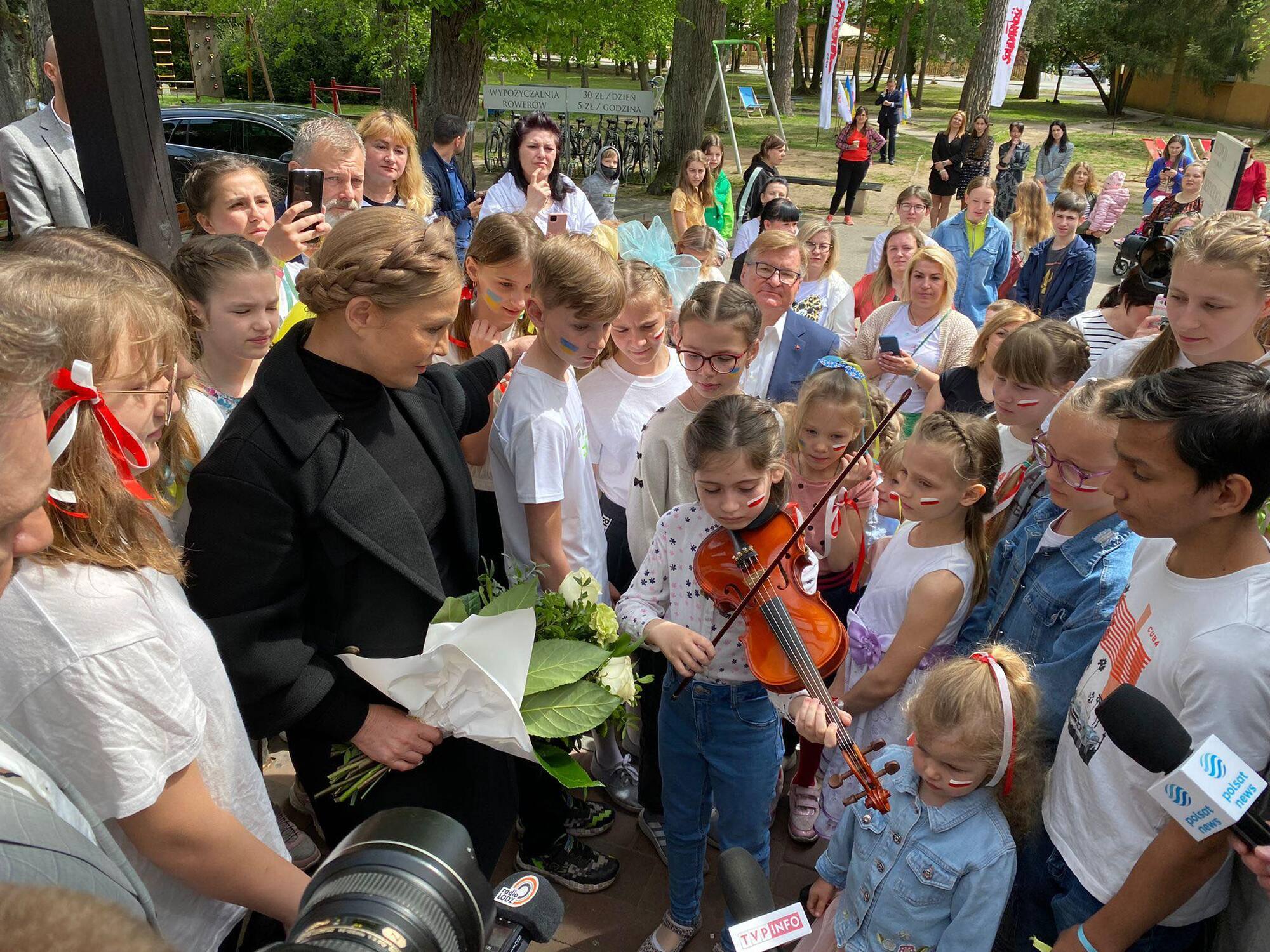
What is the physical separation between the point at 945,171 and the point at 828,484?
41.7 ft

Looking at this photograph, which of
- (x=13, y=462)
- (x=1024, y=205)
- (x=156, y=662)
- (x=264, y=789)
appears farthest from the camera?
(x=1024, y=205)

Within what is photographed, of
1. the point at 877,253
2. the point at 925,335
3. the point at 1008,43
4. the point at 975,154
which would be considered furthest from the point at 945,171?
the point at 925,335

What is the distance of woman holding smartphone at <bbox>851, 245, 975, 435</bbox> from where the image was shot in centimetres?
468

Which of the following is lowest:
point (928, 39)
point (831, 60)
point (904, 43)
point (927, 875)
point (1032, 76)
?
point (927, 875)

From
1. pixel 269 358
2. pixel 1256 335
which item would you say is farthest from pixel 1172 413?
pixel 269 358

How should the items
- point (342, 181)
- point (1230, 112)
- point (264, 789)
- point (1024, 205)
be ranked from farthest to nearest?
Result: point (1230, 112), point (1024, 205), point (342, 181), point (264, 789)

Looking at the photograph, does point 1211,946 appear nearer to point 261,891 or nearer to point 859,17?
point 261,891

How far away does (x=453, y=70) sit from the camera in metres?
13.6

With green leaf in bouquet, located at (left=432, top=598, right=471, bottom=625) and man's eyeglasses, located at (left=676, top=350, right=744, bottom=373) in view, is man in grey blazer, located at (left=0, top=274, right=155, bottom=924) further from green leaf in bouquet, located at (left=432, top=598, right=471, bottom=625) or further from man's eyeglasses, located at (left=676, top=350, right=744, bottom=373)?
man's eyeglasses, located at (left=676, top=350, right=744, bottom=373)

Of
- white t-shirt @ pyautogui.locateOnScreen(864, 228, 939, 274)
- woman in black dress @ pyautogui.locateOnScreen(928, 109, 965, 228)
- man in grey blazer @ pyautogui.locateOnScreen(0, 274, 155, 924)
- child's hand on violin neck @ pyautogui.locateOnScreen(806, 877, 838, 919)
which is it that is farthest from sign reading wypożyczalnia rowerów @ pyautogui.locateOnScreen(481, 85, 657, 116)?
man in grey blazer @ pyautogui.locateOnScreen(0, 274, 155, 924)

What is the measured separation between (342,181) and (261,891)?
3599mm

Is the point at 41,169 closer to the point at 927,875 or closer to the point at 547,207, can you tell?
the point at 547,207

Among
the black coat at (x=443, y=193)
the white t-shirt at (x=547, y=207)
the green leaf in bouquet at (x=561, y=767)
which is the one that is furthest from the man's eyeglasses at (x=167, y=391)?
the black coat at (x=443, y=193)

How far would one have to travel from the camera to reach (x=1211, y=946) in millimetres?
2002
